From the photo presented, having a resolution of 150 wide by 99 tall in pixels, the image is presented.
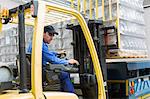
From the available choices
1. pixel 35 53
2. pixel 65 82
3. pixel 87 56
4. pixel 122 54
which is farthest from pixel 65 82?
pixel 122 54

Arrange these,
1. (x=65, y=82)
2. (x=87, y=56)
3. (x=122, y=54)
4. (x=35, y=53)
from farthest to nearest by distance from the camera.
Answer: (x=122, y=54), (x=87, y=56), (x=65, y=82), (x=35, y=53)

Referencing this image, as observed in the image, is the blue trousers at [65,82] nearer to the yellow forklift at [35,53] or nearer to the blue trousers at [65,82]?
the blue trousers at [65,82]

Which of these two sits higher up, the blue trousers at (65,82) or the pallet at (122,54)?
the pallet at (122,54)

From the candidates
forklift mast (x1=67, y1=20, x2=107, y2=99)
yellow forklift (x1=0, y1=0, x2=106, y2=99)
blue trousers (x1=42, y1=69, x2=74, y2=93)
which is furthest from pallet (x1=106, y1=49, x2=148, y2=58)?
yellow forklift (x1=0, y1=0, x2=106, y2=99)

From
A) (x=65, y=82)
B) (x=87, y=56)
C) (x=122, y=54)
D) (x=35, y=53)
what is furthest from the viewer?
(x=122, y=54)

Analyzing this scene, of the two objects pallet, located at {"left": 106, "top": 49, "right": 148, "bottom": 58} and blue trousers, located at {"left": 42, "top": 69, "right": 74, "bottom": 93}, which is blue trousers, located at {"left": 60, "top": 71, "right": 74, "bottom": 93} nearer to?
blue trousers, located at {"left": 42, "top": 69, "right": 74, "bottom": 93}

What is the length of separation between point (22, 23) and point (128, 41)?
220 cm

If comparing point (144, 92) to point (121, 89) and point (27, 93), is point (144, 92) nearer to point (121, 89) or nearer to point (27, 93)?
point (121, 89)

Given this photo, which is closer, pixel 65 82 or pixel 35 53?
pixel 35 53

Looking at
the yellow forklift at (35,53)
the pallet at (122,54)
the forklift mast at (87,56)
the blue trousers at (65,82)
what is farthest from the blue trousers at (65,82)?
the pallet at (122,54)

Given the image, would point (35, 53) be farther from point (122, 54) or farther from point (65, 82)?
point (122, 54)

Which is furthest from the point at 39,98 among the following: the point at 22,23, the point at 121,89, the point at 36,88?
the point at 121,89

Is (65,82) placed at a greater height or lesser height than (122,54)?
lesser

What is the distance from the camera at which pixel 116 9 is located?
13.1ft
